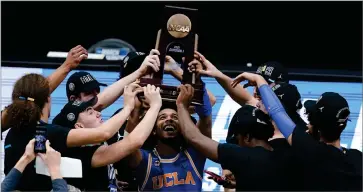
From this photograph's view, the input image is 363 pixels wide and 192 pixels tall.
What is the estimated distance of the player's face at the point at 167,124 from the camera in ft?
17.9

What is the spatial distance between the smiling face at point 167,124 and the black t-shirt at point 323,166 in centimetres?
86

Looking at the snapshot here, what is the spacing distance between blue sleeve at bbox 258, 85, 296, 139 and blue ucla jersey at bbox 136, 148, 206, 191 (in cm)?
63

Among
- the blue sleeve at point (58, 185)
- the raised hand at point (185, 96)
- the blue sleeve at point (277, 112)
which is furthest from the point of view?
the raised hand at point (185, 96)

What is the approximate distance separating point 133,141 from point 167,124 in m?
0.43

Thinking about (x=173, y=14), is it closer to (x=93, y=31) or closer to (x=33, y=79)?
(x=33, y=79)

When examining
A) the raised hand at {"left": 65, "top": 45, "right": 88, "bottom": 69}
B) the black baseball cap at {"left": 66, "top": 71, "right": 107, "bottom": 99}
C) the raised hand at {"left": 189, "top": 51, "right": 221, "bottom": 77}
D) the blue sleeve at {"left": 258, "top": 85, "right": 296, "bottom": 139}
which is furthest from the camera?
the black baseball cap at {"left": 66, "top": 71, "right": 107, "bottom": 99}

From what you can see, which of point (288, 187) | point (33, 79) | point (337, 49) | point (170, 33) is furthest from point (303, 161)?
point (337, 49)

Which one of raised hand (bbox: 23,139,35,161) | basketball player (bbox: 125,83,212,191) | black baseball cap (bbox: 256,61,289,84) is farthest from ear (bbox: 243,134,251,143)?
raised hand (bbox: 23,139,35,161)

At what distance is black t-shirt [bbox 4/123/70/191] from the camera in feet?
16.0

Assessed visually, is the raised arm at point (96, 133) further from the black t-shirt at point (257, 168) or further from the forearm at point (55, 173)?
the black t-shirt at point (257, 168)

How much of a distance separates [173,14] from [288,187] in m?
1.28

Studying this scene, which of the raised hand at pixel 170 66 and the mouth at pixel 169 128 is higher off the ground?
the raised hand at pixel 170 66

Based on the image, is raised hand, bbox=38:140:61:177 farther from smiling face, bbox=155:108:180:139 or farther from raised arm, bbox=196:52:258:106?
raised arm, bbox=196:52:258:106

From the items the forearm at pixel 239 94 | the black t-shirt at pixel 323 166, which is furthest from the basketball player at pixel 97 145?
the black t-shirt at pixel 323 166
